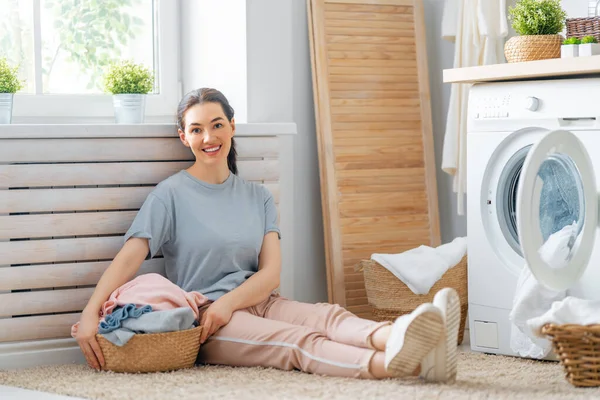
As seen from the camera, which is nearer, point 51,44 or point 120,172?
point 120,172

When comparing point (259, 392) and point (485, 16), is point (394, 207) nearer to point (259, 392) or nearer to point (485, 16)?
point (485, 16)

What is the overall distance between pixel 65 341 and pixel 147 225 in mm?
448

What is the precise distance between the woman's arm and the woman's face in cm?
31

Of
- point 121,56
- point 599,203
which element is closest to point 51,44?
point 121,56

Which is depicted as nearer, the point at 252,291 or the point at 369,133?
the point at 252,291

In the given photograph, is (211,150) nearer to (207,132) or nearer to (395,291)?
(207,132)

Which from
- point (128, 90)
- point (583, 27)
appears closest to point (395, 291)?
point (583, 27)

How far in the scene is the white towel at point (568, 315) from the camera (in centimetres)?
251

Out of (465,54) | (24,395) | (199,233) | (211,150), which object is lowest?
(24,395)

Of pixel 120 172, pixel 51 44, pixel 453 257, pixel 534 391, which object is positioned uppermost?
pixel 51 44

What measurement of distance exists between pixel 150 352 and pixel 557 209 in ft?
4.02

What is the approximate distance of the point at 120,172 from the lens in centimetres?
307

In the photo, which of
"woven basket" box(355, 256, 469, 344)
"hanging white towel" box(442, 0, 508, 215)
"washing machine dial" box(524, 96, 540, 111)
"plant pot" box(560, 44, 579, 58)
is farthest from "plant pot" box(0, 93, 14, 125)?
"plant pot" box(560, 44, 579, 58)

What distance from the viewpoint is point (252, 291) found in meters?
2.96
